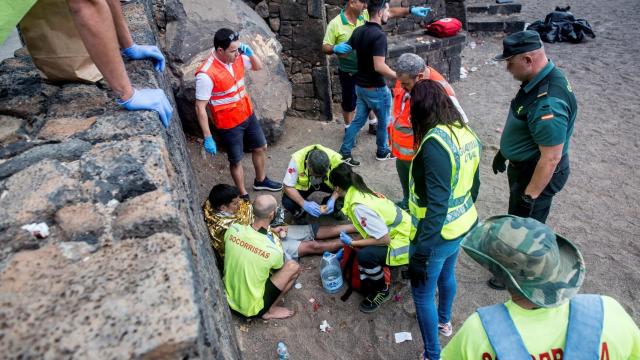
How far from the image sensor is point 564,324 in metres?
1.50

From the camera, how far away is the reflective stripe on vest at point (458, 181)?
2434mm

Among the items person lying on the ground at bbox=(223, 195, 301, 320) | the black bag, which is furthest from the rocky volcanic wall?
the black bag

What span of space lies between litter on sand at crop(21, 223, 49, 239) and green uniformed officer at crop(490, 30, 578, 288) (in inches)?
104

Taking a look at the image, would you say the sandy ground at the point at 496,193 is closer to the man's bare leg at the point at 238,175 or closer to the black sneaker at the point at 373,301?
the black sneaker at the point at 373,301

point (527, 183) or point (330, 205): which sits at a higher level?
point (527, 183)

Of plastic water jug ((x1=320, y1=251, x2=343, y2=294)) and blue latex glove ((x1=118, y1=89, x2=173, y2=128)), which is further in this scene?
plastic water jug ((x1=320, y1=251, x2=343, y2=294))

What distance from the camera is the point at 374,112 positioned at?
5.26 m

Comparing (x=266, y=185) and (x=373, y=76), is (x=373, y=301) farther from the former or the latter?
(x=373, y=76)

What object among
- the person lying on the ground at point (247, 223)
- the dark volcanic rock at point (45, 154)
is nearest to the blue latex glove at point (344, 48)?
the person lying on the ground at point (247, 223)

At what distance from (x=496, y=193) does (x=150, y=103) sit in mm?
3767

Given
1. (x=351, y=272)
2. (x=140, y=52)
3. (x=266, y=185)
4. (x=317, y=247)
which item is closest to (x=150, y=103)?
(x=140, y=52)

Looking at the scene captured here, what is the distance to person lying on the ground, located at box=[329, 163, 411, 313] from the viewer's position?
3.38 metres

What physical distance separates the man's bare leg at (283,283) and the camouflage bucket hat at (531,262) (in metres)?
2.13

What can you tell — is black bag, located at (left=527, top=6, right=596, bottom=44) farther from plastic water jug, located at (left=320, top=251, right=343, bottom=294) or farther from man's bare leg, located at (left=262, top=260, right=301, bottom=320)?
man's bare leg, located at (left=262, top=260, right=301, bottom=320)
